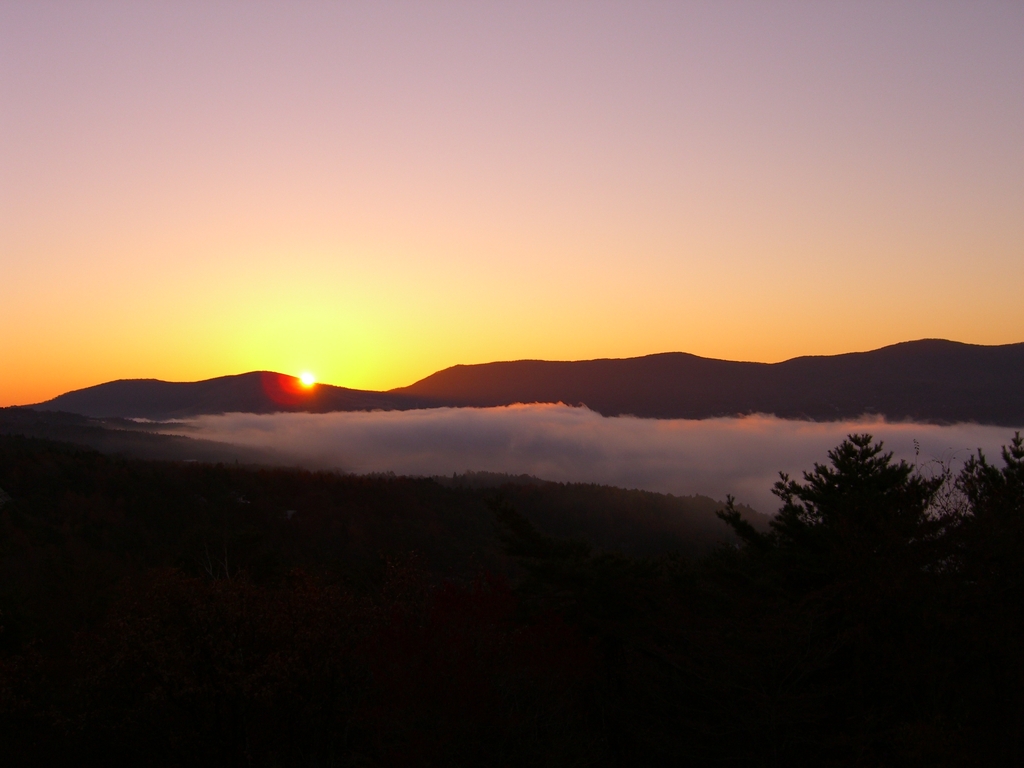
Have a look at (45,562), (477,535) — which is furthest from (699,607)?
(477,535)

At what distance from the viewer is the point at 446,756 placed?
1628cm

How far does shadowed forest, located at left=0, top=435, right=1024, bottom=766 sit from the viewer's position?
16594 mm

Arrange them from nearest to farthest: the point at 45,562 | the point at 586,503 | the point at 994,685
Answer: the point at 994,685
the point at 45,562
the point at 586,503

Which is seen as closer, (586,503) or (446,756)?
(446,756)

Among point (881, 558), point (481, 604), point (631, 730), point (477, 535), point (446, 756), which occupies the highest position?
point (881, 558)

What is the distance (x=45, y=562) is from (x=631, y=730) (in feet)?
93.8

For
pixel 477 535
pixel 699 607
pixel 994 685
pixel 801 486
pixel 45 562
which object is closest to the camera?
pixel 994 685

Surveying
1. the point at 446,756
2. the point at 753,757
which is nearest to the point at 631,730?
the point at 753,757

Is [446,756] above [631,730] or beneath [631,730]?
above

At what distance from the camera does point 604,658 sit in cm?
2656

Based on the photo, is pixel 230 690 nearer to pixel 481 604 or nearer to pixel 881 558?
pixel 481 604

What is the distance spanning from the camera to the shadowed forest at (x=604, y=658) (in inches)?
653

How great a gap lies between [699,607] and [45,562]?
2960cm

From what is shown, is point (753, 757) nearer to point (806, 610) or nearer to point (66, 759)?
point (806, 610)
